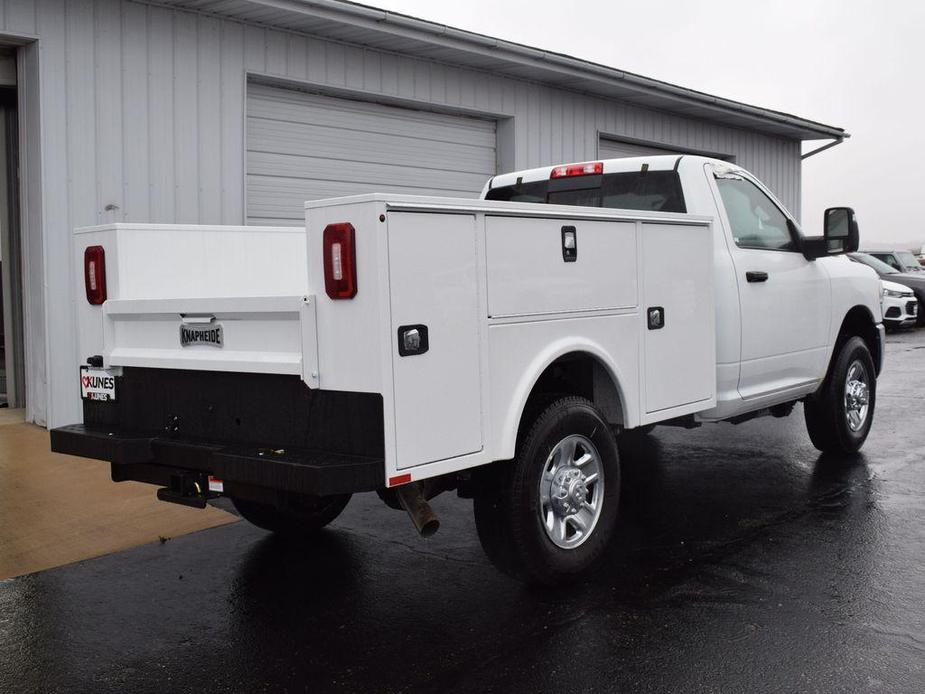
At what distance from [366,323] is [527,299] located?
0.91m

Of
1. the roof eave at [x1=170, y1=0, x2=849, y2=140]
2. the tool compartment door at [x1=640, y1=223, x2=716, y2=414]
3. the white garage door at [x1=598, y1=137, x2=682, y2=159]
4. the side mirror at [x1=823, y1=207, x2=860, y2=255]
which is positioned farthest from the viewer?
the white garage door at [x1=598, y1=137, x2=682, y2=159]

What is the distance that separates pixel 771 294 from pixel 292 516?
11.1 feet

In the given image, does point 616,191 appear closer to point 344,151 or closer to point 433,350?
point 433,350

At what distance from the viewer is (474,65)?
1183 centimetres

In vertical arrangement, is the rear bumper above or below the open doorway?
below

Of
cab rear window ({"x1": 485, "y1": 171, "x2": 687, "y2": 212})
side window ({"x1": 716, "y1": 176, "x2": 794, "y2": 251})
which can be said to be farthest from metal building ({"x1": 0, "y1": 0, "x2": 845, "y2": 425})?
side window ({"x1": 716, "y1": 176, "x2": 794, "y2": 251})

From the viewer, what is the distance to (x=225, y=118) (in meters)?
9.48

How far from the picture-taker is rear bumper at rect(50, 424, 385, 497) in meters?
3.65

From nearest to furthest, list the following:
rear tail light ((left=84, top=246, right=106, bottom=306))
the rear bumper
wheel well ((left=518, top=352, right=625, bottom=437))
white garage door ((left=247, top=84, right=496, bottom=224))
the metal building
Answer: the rear bumper
wheel well ((left=518, top=352, right=625, bottom=437))
rear tail light ((left=84, top=246, right=106, bottom=306))
the metal building
white garage door ((left=247, top=84, right=496, bottom=224))

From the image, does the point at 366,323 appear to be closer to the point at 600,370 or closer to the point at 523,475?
the point at 523,475

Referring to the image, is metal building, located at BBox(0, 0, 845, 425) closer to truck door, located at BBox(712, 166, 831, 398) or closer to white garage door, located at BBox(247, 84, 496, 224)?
white garage door, located at BBox(247, 84, 496, 224)

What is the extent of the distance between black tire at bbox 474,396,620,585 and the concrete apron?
2.40 metres

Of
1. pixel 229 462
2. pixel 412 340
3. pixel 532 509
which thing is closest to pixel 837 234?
pixel 532 509

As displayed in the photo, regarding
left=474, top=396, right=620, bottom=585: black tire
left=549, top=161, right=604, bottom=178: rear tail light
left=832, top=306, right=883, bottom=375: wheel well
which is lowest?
left=474, top=396, right=620, bottom=585: black tire
